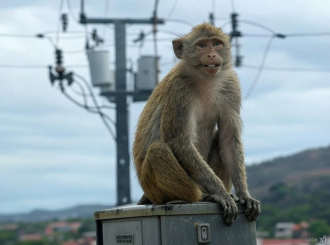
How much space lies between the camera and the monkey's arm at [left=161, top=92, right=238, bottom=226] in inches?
268

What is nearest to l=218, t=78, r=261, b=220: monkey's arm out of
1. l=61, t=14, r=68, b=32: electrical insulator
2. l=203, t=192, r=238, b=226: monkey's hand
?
l=203, t=192, r=238, b=226: monkey's hand

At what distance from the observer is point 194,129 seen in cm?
711

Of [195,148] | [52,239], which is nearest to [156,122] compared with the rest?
[195,148]

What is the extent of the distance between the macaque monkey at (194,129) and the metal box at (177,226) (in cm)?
58

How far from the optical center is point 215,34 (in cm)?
719

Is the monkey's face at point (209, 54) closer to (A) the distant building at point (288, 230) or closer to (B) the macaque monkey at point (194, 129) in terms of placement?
(B) the macaque monkey at point (194, 129)

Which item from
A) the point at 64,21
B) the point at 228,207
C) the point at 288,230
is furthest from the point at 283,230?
the point at 228,207

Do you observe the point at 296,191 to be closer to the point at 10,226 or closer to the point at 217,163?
the point at 10,226

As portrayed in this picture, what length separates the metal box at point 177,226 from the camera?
5.84 m

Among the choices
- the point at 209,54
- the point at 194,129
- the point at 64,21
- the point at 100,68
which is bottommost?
the point at 194,129

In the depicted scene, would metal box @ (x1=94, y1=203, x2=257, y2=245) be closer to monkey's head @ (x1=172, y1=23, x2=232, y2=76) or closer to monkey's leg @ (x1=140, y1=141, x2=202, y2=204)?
monkey's leg @ (x1=140, y1=141, x2=202, y2=204)

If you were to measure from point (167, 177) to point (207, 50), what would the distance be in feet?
3.60

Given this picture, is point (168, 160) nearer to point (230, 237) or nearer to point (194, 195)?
point (194, 195)

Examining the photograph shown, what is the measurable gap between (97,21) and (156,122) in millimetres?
17457
